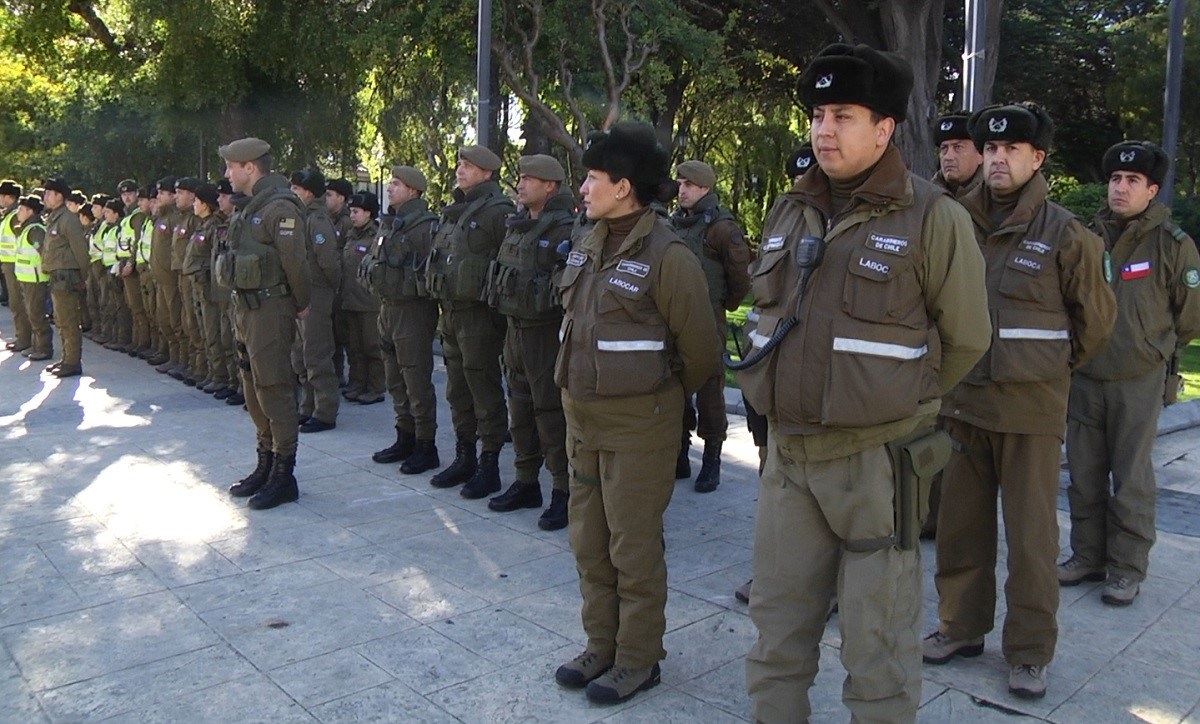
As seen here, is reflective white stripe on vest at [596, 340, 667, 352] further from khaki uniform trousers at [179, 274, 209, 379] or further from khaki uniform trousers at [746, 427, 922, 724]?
khaki uniform trousers at [179, 274, 209, 379]

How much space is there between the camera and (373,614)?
15.6ft

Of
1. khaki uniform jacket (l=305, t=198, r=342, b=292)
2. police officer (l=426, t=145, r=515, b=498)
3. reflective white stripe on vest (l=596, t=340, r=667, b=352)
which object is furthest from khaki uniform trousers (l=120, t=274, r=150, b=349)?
reflective white stripe on vest (l=596, t=340, r=667, b=352)

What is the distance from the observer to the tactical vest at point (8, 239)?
12.8 meters

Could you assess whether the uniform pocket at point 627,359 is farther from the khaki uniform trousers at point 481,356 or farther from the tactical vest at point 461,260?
the khaki uniform trousers at point 481,356

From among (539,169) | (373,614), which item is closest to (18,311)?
(539,169)

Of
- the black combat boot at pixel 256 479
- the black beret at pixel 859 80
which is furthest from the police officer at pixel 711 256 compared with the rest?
the black beret at pixel 859 80

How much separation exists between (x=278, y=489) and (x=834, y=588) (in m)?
4.20

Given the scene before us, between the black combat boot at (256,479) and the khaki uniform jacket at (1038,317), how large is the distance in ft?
14.7

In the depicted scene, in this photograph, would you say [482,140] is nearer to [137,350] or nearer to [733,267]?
[733,267]

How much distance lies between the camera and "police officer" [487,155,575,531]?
591cm

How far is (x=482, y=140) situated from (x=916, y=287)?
8165 mm

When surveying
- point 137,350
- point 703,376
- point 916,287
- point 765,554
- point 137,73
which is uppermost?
point 137,73

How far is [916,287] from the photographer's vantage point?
303 cm

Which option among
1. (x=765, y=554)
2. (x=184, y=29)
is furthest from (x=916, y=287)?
(x=184, y=29)
